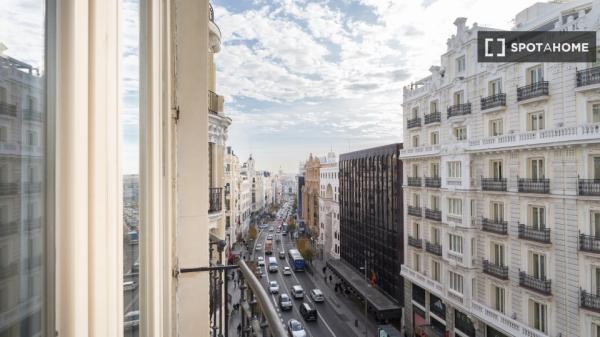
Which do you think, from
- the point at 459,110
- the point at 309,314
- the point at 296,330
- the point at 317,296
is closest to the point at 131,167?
the point at 459,110

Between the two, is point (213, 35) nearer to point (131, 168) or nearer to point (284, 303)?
point (131, 168)

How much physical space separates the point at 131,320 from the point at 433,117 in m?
A: 10.8

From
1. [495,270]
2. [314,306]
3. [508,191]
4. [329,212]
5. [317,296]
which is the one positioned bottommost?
[314,306]

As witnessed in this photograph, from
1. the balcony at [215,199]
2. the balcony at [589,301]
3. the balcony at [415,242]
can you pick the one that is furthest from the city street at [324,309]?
the balcony at [589,301]

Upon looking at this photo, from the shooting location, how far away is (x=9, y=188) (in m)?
0.39

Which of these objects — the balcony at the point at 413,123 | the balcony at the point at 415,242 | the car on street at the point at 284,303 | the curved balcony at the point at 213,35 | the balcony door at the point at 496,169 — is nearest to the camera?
the curved balcony at the point at 213,35

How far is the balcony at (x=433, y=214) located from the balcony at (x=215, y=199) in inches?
322

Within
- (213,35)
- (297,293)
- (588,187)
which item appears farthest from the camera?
(297,293)

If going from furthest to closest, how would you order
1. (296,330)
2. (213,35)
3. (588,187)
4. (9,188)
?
(296,330)
(588,187)
(213,35)
(9,188)

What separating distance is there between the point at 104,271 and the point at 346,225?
19381 millimetres

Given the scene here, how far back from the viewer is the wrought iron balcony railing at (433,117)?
33.4ft

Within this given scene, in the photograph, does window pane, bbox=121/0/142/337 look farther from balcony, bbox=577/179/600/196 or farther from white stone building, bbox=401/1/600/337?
balcony, bbox=577/179/600/196

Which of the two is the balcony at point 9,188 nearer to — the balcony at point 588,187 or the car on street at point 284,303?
the balcony at point 588,187

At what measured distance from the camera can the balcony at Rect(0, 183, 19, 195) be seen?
1.24 ft
